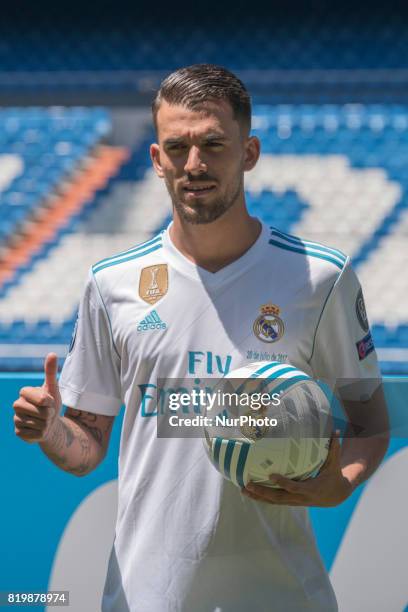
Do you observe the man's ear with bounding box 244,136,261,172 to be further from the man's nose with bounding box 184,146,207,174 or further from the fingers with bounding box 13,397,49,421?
the fingers with bounding box 13,397,49,421

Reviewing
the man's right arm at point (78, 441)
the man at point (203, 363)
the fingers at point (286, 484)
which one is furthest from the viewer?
the man's right arm at point (78, 441)

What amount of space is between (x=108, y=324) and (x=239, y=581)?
619 mm

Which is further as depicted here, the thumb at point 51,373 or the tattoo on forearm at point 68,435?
the tattoo on forearm at point 68,435

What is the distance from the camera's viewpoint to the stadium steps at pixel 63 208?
5.62 meters

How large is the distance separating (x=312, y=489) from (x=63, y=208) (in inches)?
169

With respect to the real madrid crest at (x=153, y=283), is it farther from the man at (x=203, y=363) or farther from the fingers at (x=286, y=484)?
the fingers at (x=286, y=484)

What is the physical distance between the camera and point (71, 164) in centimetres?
602

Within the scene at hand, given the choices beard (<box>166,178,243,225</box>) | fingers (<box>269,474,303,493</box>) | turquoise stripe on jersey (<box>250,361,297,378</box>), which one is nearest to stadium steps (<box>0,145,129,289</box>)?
beard (<box>166,178,243,225</box>)

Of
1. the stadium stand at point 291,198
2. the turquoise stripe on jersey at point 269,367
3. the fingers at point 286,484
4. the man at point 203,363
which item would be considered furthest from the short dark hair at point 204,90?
the stadium stand at point 291,198

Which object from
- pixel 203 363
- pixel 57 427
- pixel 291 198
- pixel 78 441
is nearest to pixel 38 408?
pixel 57 427

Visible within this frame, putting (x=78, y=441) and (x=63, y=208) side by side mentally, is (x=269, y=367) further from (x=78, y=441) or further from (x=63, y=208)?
(x=63, y=208)

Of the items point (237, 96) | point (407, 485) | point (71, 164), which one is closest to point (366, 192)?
point (71, 164)

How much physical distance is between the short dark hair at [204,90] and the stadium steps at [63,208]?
3.68 meters

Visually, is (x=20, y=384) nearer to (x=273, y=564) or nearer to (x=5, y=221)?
(x=273, y=564)
